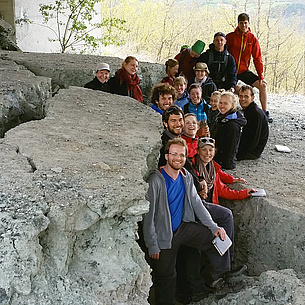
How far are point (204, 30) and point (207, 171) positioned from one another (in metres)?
12.0

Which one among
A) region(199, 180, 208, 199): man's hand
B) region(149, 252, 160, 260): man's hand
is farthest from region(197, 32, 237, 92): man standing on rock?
region(149, 252, 160, 260): man's hand

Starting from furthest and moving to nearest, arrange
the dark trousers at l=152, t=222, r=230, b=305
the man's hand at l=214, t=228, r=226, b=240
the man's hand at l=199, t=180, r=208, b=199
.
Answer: the man's hand at l=199, t=180, r=208, b=199 < the man's hand at l=214, t=228, r=226, b=240 < the dark trousers at l=152, t=222, r=230, b=305

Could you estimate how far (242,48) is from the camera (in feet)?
21.1

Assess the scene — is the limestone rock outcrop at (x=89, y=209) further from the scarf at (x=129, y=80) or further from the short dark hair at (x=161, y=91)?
the scarf at (x=129, y=80)

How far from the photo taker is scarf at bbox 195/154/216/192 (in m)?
3.84

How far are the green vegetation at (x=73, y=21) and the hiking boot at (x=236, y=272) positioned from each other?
24.4 feet

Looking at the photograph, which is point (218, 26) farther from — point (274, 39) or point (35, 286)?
point (35, 286)

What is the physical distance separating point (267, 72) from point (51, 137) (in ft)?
39.9

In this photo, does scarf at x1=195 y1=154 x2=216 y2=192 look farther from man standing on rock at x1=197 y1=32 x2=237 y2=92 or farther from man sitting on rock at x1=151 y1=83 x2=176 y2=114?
man standing on rock at x1=197 y1=32 x2=237 y2=92

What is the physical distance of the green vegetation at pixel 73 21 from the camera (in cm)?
1022

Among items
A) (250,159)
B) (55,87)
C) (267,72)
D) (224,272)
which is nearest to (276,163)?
(250,159)

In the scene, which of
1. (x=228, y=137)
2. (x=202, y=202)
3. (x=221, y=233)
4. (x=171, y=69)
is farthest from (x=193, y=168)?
(x=171, y=69)

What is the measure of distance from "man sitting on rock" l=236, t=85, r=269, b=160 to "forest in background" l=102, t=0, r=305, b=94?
322 inches

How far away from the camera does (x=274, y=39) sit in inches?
542
